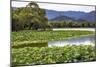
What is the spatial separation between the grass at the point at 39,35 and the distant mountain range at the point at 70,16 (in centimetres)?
17

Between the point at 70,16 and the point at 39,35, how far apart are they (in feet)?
1.61

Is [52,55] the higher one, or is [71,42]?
[71,42]

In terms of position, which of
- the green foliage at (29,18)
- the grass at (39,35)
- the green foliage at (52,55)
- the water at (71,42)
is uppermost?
the green foliage at (29,18)

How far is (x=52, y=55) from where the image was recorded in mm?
2344

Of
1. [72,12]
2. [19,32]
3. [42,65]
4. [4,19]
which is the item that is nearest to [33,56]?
[42,65]

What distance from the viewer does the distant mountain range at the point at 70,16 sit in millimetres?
2354

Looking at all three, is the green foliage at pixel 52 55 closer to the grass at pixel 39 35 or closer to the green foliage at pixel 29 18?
the grass at pixel 39 35

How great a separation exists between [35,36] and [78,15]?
650 millimetres

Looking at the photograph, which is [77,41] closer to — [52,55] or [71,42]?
[71,42]

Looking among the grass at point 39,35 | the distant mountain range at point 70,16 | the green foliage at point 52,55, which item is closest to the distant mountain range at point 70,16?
the distant mountain range at point 70,16

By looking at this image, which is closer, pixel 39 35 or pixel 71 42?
pixel 39 35

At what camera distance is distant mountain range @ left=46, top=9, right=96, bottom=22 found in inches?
92.7

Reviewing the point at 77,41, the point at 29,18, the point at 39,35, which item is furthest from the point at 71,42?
the point at 29,18

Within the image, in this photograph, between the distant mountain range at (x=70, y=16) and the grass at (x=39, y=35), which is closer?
the grass at (x=39, y=35)
